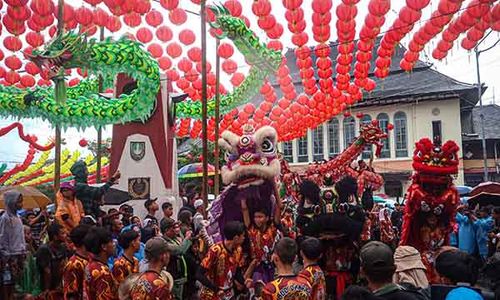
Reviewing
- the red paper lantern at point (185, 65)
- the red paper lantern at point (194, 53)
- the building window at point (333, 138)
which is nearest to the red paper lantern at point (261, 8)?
the red paper lantern at point (194, 53)

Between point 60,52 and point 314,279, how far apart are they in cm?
781

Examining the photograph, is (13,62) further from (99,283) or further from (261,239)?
(99,283)

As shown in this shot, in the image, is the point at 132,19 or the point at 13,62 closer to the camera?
the point at 132,19

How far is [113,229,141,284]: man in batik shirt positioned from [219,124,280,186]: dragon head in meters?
2.11

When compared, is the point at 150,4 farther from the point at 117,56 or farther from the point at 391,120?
the point at 391,120

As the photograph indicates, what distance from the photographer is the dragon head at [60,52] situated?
1002cm

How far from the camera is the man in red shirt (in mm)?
3594

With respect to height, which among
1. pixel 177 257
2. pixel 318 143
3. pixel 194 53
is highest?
pixel 194 53

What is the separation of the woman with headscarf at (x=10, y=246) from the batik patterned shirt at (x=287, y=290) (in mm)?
3849

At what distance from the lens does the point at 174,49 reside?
41.5 ft

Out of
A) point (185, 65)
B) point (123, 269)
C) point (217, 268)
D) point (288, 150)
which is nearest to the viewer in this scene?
point (123, 269)

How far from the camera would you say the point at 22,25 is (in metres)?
10.3

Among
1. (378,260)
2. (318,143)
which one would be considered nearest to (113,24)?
(378,260)

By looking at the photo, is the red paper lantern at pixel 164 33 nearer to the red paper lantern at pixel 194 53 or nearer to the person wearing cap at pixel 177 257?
the red paper lantern at pixel 194 53
